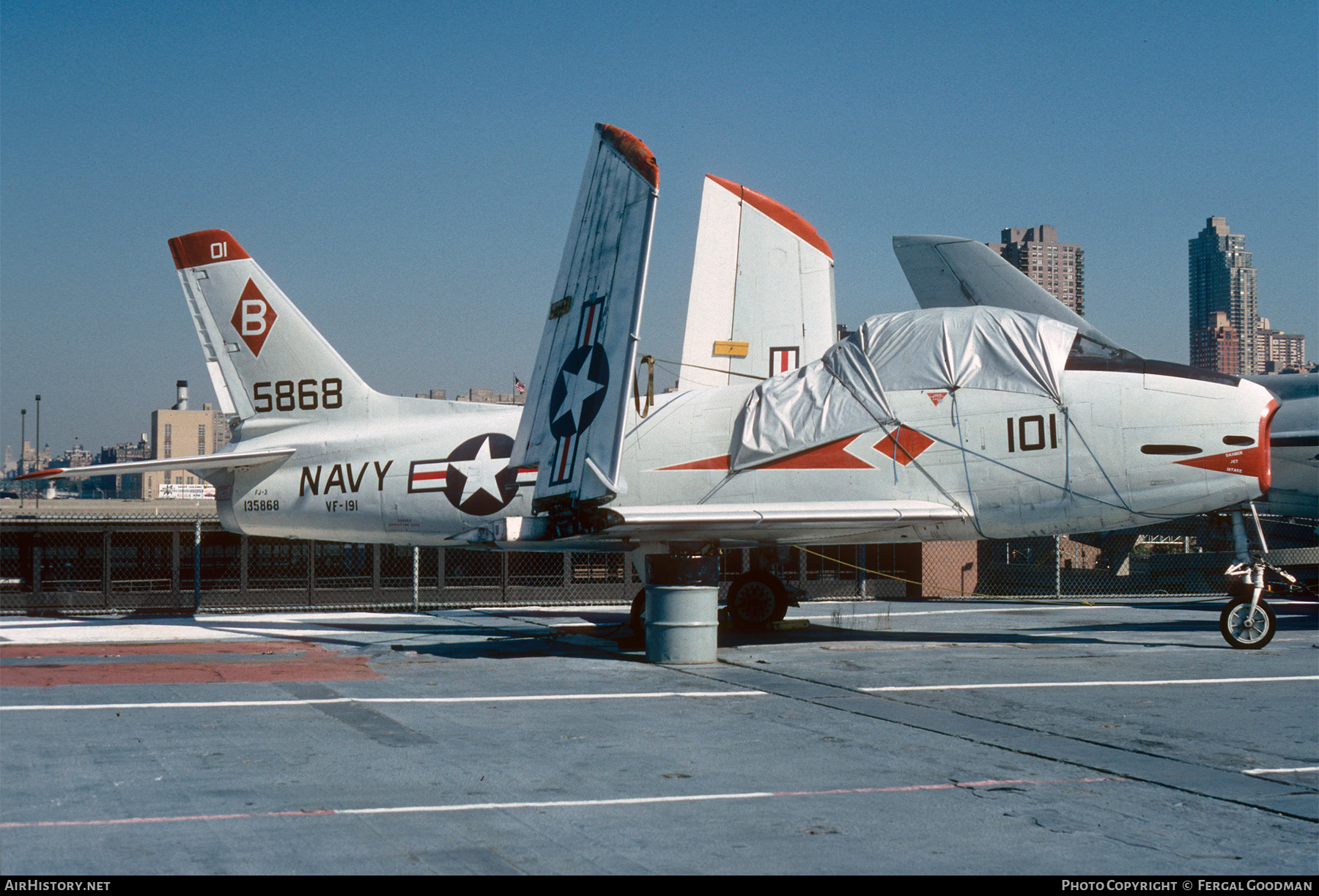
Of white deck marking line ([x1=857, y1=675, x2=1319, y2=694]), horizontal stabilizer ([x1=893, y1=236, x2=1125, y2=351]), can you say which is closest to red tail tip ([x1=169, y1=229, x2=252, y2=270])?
horizontal stabilizer ([x1=893, y1=236, x2=1125, y2=351])

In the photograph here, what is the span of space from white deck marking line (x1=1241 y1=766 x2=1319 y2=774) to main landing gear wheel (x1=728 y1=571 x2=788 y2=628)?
9.35m

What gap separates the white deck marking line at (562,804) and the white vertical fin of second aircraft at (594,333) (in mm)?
3760

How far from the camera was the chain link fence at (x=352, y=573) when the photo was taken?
66.1 ft

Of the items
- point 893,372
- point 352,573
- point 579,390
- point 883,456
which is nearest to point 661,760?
point 579,390

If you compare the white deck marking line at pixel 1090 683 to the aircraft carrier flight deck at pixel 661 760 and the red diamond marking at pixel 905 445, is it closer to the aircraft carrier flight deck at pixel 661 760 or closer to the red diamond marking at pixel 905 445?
the aircraft carrier flight deck at pixel 661 760

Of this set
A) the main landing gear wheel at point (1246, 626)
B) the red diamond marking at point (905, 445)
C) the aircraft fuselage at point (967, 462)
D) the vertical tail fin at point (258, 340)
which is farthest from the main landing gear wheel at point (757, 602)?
the vertical tail fin at point (258, 340)

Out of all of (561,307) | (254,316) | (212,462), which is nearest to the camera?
(561,307)

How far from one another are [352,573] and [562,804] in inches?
642

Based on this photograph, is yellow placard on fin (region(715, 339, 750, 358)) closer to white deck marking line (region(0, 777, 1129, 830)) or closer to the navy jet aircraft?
the navy jet aircraft

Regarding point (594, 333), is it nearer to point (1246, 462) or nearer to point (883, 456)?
point (883, 456)

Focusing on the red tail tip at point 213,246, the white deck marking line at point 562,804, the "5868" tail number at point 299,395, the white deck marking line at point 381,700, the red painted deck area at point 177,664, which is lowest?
the red painted deck area at point 177,664

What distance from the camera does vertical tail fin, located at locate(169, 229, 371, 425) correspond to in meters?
16.6

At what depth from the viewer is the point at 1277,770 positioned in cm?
686

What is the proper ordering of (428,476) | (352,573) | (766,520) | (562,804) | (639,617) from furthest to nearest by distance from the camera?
(352,573) < (428,476) < (639,617) < (766,520) < (562,804)
